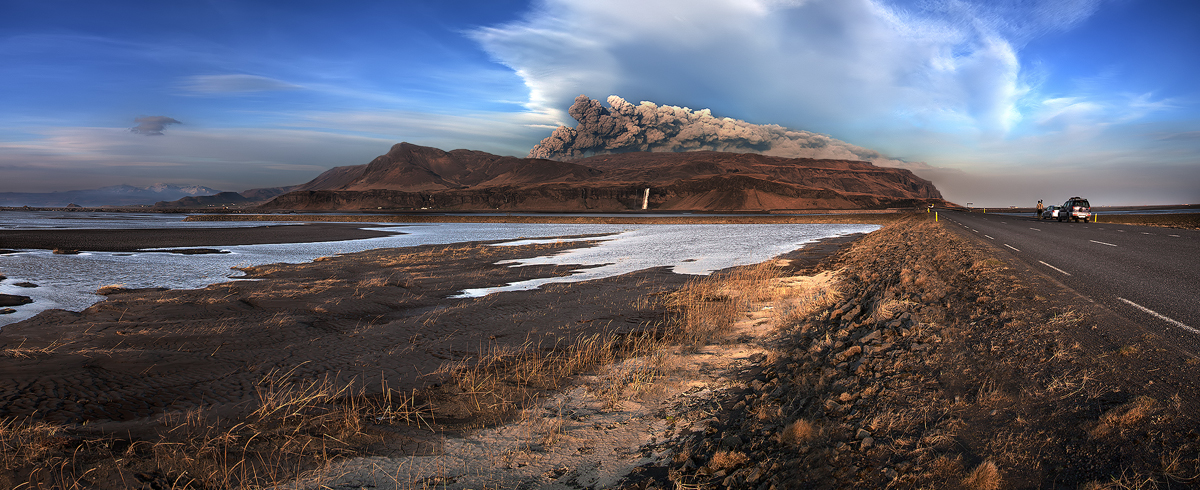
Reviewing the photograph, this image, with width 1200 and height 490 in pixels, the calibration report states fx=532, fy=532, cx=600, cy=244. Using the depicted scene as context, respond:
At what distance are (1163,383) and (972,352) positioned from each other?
63.0 inches

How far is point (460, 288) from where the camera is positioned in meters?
17.4

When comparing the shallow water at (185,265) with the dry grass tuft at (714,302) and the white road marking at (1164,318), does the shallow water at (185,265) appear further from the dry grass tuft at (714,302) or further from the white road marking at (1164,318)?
the white road marking at (1164,318)

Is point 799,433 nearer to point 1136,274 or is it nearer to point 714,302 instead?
point 714,302

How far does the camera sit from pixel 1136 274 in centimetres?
1191

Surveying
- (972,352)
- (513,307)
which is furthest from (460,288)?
(972,352)

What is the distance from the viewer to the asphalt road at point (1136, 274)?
25.0 feet

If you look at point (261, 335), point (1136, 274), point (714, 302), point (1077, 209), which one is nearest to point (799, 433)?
point (714, 302)

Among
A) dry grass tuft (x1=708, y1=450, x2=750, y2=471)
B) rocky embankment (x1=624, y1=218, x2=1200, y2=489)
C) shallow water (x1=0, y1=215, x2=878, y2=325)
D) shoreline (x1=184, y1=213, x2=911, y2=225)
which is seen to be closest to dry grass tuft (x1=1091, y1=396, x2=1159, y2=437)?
rocky embankment (x1=624, y1=218, x2=1200, y2=489)

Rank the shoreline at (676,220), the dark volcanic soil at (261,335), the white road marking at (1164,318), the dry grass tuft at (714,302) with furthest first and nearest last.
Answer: the shoreline at (676,220), the dry grass tuft at (714,302), the dark volcanic soil at (261,335), the white road marking at (1164,318)

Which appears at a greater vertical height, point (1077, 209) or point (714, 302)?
point (1077, 209)

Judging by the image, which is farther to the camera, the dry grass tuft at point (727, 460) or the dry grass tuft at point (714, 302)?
the dry grass tuft at point (714, 302)

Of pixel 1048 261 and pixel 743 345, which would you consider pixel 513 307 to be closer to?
pixel 743 345

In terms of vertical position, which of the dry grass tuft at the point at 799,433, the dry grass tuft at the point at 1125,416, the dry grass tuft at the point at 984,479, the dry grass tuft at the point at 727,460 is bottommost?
the dry grass tuft at the point at 727,460

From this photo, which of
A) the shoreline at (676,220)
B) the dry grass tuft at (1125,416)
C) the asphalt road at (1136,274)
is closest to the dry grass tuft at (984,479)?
the dry grass tuft at (1125,416)
